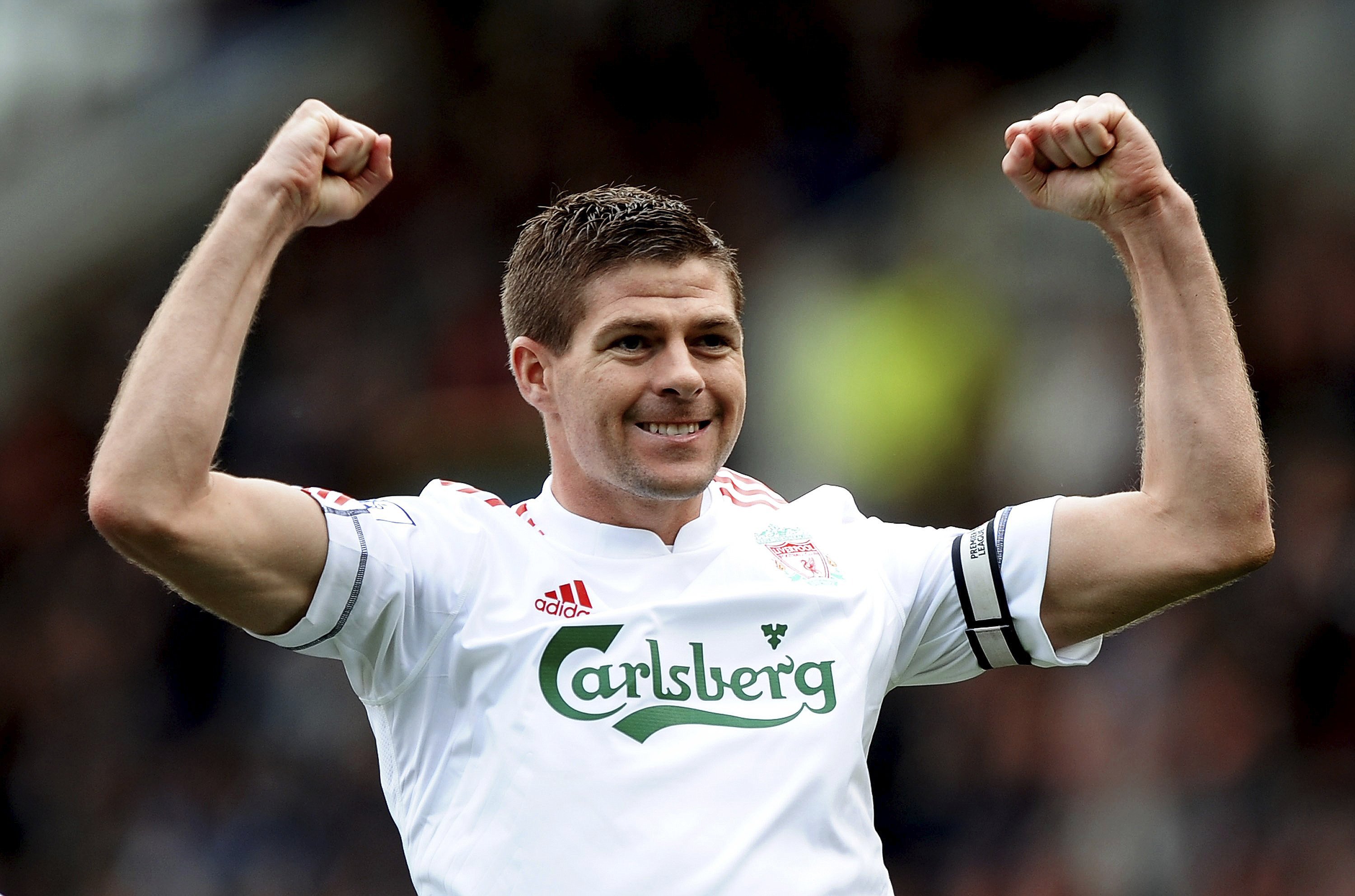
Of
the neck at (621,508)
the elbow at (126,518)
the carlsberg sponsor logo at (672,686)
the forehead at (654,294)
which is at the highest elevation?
the forehead at (654,294)

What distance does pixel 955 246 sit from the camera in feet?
25.4

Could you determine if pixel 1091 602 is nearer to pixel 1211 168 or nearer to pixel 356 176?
pixel 356 176

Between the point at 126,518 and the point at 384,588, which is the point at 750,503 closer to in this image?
the point at 384,588

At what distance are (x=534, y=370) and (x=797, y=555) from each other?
0.75 meters

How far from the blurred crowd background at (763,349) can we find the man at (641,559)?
397cm

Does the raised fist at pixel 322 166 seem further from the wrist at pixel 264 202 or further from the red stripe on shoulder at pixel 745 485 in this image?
the red stripe on shoulder at pixel 745 485

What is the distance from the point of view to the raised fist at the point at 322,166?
9.17 ft

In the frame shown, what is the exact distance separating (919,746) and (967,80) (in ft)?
11.8

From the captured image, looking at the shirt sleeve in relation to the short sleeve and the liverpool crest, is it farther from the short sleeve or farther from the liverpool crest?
the short sleeve

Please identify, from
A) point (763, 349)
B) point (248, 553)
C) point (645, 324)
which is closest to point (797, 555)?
point (645, 324)

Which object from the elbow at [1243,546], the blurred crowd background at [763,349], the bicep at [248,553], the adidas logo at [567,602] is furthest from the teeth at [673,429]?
the blurred crowd background at [763,349]

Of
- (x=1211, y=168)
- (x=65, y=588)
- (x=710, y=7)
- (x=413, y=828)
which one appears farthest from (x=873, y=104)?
(x=413, y=828)

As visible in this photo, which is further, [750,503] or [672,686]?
[750,503]

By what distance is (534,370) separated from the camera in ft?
11.0
